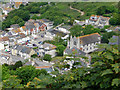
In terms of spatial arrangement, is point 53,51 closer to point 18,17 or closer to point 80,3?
point 18,17

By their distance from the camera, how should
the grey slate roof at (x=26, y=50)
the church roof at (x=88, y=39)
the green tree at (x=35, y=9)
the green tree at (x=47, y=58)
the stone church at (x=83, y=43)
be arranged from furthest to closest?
1. the green tree at (x=35, y=9)
2. the grey slate roof at (x=26, y=50)
3. the church roof at (x=88, y=39)
4. the stone church at (x=83, y=43)
5. the green tree at (x=47, y=58)

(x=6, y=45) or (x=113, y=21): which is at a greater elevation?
(x=113, y=21)

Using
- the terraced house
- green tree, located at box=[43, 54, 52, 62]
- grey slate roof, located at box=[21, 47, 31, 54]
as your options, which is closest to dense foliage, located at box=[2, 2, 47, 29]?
grey slate roof, located at box=[21, 47, 31, 54]

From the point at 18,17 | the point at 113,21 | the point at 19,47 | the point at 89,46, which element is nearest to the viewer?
the point at 89,46

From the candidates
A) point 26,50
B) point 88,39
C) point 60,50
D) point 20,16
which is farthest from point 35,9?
point 88,39

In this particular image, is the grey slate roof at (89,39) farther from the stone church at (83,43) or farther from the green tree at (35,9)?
the green tree at (35,9)

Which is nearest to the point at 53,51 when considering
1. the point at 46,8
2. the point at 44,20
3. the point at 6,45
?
the point at 6,45

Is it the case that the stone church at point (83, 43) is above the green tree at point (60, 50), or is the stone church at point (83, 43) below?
above

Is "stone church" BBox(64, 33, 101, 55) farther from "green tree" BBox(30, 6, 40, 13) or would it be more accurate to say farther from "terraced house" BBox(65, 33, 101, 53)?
"green tree" BBox(30, 6, 40, 13)

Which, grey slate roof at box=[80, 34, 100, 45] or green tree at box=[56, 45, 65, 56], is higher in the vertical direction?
grey slate roof at box=[80, 34, 100, 45]

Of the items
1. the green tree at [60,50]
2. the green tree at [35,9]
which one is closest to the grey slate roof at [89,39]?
the green tree at [60,50]

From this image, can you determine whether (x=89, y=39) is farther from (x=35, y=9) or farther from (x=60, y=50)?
(x=35, y=9)
